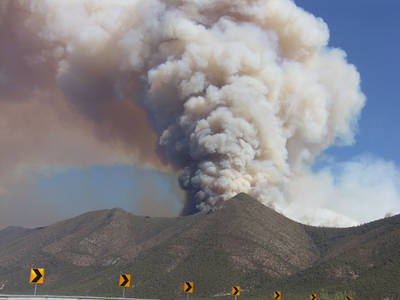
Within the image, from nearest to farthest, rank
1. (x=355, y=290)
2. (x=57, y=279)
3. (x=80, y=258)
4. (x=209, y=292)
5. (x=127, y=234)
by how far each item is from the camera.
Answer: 1. (x=355, y=290)
2. (x=209, y=292)
3. (x=57, y=279)
4. (x=80, y=258)
5. (x=127, y=234)

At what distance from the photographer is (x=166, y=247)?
145 metres

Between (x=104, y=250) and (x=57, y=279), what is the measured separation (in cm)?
2310

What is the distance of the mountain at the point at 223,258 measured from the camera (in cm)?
11062

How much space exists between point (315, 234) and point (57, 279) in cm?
9094

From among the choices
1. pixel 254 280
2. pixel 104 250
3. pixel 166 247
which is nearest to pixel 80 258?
pixel 104 250

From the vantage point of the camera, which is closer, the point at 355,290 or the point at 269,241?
the point at 355,290

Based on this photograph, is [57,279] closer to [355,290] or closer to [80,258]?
[80,258]

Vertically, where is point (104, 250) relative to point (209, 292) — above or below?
above

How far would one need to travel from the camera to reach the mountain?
11062cm

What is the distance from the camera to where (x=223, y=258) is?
13012cm

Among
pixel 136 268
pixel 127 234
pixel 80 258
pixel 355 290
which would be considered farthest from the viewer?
pixel 127 234

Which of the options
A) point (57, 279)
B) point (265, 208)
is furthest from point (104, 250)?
point (265, 208)

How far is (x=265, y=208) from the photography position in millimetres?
166750

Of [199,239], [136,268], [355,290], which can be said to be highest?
Answer: [199,239]
